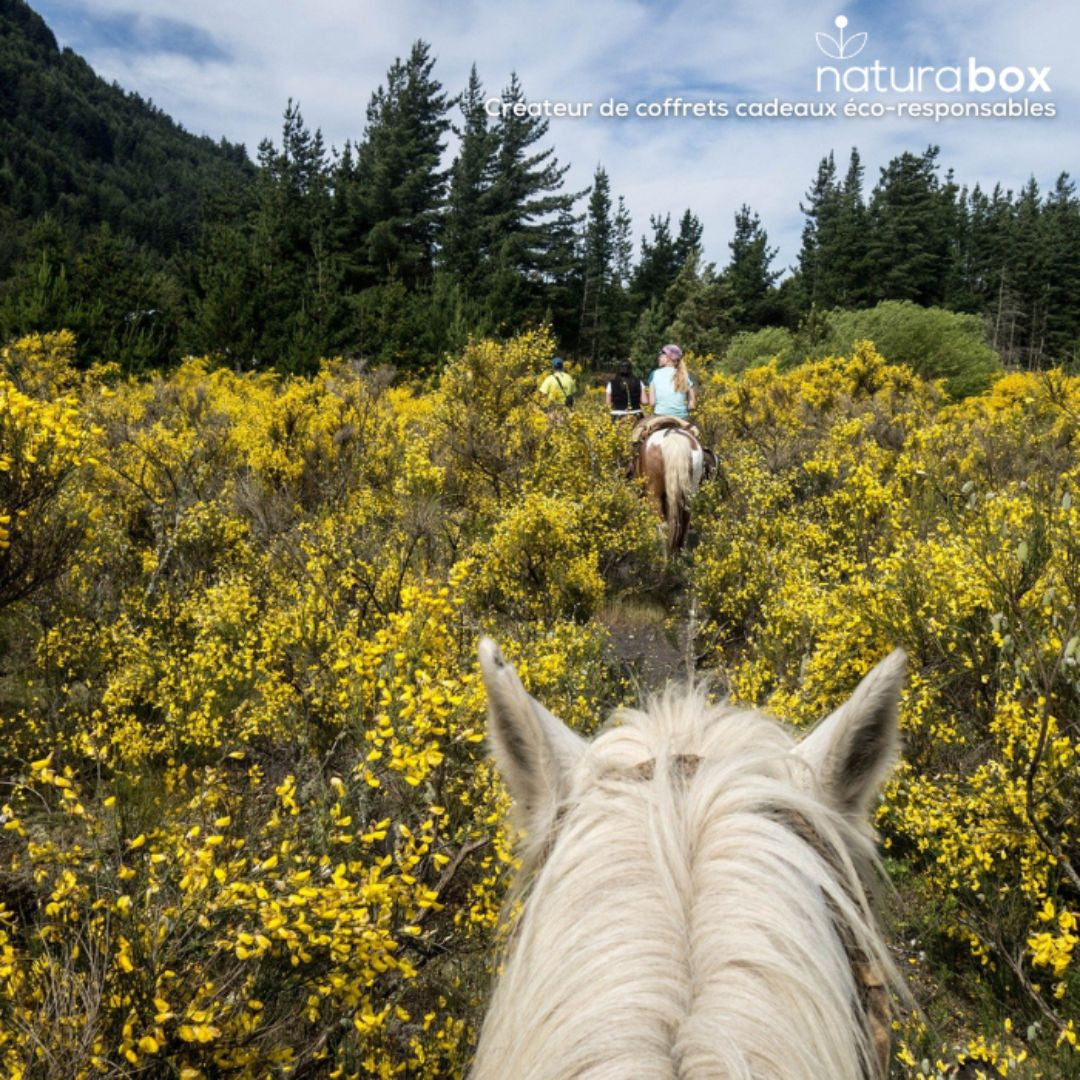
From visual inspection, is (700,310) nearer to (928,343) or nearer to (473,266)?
(473,266)

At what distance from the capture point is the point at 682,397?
27.8 ft

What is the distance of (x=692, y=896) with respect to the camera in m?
0.84

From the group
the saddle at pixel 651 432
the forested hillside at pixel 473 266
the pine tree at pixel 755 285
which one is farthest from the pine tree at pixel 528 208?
the saddle at pixel 651 432

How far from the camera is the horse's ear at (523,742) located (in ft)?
3.44

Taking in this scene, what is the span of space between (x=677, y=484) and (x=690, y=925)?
636 centimetres

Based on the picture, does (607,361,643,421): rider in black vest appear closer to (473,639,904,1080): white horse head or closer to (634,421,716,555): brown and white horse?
Answer: (634,421,716,555): brown and white horse

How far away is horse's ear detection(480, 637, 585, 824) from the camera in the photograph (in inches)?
41.3

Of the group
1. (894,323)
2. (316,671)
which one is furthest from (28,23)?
(316,671)

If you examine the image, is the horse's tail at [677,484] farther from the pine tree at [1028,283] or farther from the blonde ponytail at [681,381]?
the pine tree at [1028,283]

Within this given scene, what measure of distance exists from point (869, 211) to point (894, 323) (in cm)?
3695

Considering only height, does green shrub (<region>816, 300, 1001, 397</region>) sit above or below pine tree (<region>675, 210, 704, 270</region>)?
below

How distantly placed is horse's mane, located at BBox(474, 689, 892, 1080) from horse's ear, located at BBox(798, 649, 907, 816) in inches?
1.5

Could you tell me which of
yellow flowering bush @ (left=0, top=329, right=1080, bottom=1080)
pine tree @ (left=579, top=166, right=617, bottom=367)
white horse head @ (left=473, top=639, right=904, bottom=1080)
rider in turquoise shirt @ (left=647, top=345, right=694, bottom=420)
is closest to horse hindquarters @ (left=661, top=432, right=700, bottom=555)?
yellow flowering bush @ (left=0, top=329, right=1080, bottom=1080)

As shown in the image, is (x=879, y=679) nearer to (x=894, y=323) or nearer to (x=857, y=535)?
(x=857, y=535)
